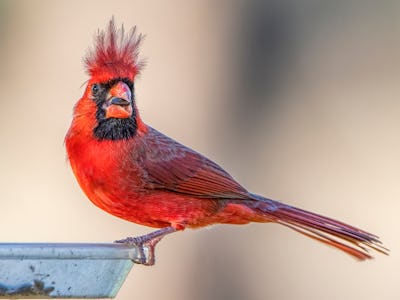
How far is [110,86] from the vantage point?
3680mm

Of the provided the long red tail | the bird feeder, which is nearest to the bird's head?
the long red tail

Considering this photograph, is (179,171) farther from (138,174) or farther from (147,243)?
(147,243)

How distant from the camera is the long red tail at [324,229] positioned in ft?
12.7

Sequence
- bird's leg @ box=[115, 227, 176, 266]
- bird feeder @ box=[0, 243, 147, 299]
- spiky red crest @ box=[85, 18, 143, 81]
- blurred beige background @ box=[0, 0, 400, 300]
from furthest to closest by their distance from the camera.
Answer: blurred beige background @ box=[0, 0, 400, 300] < spiky red crest @ box=[85, 18, 143, 81] < bird's leg @ box=[115, 227, 176, 266] < bird feeder @ box=[0, 243, 147, 299]

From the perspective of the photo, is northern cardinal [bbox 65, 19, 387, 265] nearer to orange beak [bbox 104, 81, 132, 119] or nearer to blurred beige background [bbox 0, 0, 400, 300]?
orange beak [bbox 104, 81, 132, 119]

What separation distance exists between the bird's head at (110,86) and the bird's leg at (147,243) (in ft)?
1.21

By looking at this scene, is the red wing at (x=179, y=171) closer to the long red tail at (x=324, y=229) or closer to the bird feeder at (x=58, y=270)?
the long red tail at (x=324, y=229)

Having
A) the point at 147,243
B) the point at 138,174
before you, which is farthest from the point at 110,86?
the point at 147,243

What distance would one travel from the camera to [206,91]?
6828 millimetres

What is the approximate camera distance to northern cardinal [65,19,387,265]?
3639mm

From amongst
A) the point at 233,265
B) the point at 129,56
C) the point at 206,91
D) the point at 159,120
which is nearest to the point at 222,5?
the point at 206,91

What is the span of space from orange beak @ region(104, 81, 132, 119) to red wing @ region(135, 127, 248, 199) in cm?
24

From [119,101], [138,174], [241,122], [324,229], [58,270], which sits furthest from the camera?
[241,122]

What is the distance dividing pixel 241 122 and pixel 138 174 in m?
3.16
